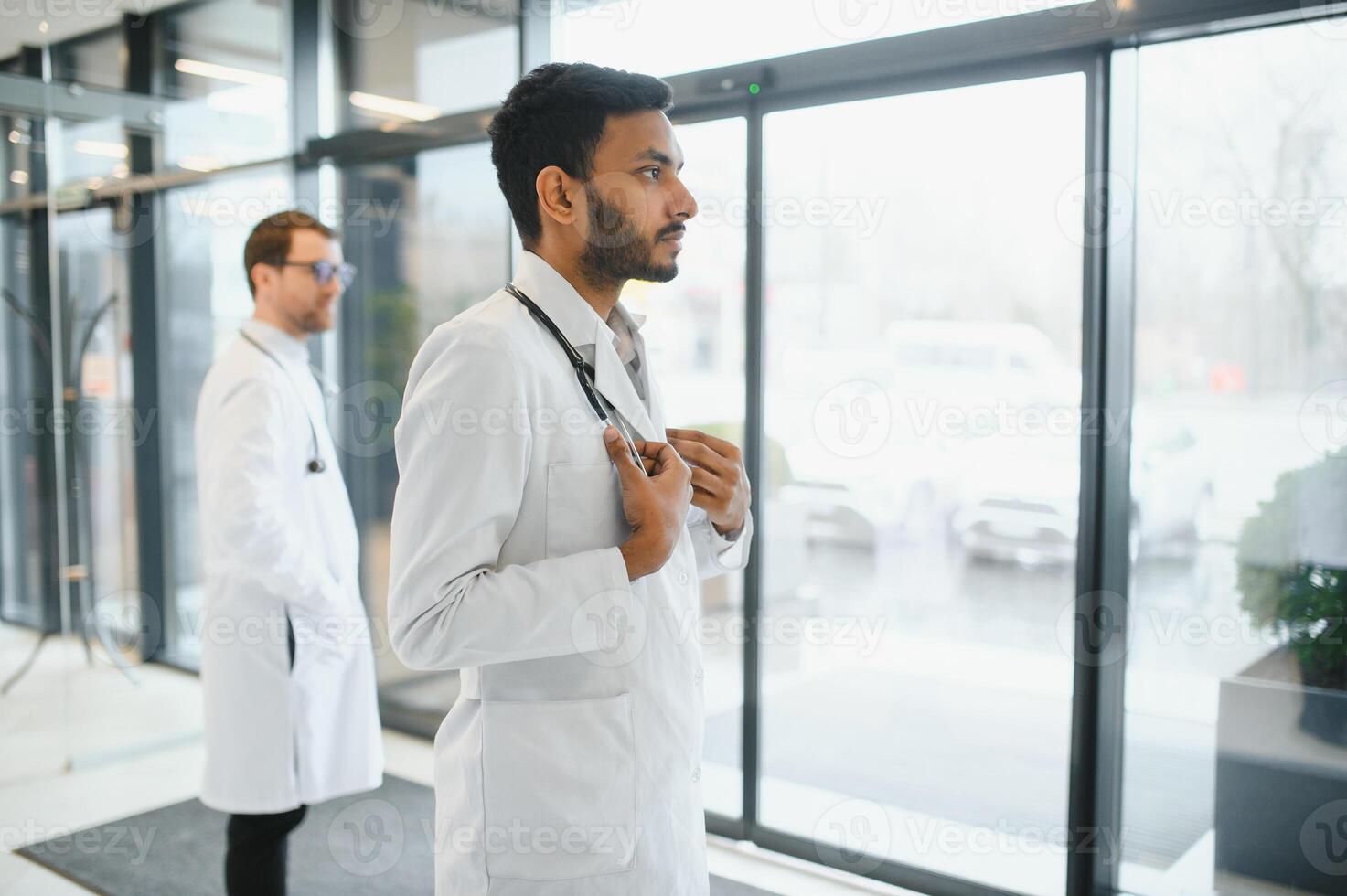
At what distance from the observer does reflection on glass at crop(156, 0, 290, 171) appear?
183 inches

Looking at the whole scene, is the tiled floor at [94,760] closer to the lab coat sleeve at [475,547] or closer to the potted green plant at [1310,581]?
the potted green plant at [1310,581]

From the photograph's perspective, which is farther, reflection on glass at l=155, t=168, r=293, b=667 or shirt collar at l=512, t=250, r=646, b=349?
reflection on glass at l=155, t=168, r=293, b=667

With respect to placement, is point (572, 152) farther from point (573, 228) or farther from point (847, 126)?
point (847, 126)

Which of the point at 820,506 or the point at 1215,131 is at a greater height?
the point at 1215,131

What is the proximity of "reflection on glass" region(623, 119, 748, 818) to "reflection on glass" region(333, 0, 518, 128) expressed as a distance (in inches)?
35.6

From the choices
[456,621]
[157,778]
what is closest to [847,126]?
[456,621]

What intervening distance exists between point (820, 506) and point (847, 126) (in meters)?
1.15

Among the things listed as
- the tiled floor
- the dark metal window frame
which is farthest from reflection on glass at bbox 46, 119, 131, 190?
the dark metal window frame

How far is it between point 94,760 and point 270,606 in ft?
7.38

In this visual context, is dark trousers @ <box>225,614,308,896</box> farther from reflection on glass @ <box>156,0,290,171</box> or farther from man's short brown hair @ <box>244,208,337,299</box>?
reflection on glass @ <box>156,0,290,171</box>

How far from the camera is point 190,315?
502 centimetres

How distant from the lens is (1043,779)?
298 centimetres

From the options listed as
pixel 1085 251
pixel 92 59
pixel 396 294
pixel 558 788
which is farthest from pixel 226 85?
pixel 558 788

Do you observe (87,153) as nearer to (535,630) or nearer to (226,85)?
(226,85)
